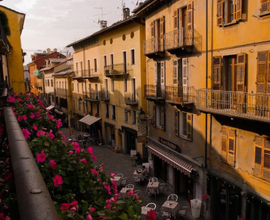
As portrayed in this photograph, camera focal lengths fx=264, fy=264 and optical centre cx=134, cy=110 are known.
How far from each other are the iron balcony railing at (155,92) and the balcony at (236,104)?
4857mm

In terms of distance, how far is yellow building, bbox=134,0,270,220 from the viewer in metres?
10.5

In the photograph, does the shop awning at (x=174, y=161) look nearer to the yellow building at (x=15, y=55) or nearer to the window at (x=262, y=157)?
the window at (x=262, y=157)

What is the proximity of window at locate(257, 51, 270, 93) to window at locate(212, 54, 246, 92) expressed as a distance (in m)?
1.04

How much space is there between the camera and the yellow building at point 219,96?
34.6 ft

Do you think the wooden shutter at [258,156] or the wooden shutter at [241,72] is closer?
the wooden shutter at [258,156]

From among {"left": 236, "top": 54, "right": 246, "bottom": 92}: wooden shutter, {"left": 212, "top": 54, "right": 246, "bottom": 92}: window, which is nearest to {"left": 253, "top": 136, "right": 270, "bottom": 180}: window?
{"left": 236, "top": 54, "right": 246, "bottom": 92}: wooden shutter

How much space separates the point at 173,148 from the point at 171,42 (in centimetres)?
673

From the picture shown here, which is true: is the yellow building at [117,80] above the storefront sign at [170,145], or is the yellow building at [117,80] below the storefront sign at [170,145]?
above

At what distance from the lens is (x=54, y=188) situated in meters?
3.28

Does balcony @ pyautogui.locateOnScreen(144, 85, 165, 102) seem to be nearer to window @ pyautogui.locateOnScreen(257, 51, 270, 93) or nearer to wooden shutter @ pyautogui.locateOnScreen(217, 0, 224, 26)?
wooden shutter @ pyautogui.locateOnScreen(217, 0, 224, 26)

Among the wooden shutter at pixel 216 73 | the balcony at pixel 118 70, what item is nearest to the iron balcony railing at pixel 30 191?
the wooden shutter at pixel 216 73

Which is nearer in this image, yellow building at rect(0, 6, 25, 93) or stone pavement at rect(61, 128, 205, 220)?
stone pavement at rect(61, 128, 205, 220)

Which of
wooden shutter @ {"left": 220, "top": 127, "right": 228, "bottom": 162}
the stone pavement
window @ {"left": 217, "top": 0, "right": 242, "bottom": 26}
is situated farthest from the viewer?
the stone pavement

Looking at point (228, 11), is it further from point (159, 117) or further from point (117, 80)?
point (117, 80)
